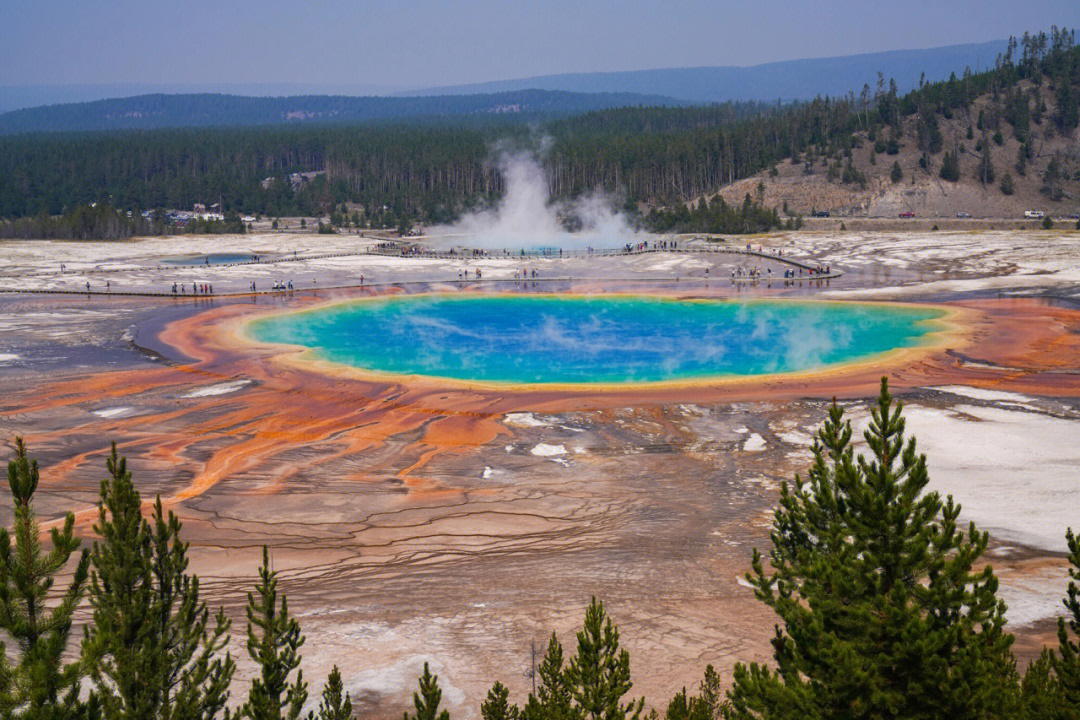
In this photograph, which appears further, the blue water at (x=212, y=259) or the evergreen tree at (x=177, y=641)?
the blue water at (x=212, y=259)

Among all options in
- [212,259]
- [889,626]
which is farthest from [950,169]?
[889,626]

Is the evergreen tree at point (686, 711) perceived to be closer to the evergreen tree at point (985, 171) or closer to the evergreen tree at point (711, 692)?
the evergreen tree at point (711, 692)

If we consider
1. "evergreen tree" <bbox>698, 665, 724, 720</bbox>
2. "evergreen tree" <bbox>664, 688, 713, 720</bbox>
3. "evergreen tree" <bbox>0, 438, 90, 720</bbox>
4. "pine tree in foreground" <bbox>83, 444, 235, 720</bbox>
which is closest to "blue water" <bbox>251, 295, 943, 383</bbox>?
"evergreen tree" <bbox>698, 665, 724, 720</bbox>

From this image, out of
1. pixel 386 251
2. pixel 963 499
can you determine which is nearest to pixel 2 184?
pixel 386 251

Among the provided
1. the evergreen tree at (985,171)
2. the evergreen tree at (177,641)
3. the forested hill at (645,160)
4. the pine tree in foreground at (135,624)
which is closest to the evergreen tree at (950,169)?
the forested hill at (645,160)

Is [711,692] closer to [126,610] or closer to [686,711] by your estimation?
[686,711]

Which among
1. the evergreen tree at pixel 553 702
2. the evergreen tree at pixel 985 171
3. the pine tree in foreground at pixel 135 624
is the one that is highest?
the evergreen tree at pixel 985 171

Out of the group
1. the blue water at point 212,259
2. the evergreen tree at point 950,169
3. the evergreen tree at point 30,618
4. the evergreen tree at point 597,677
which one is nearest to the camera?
the evergreen tree at point 30,618
